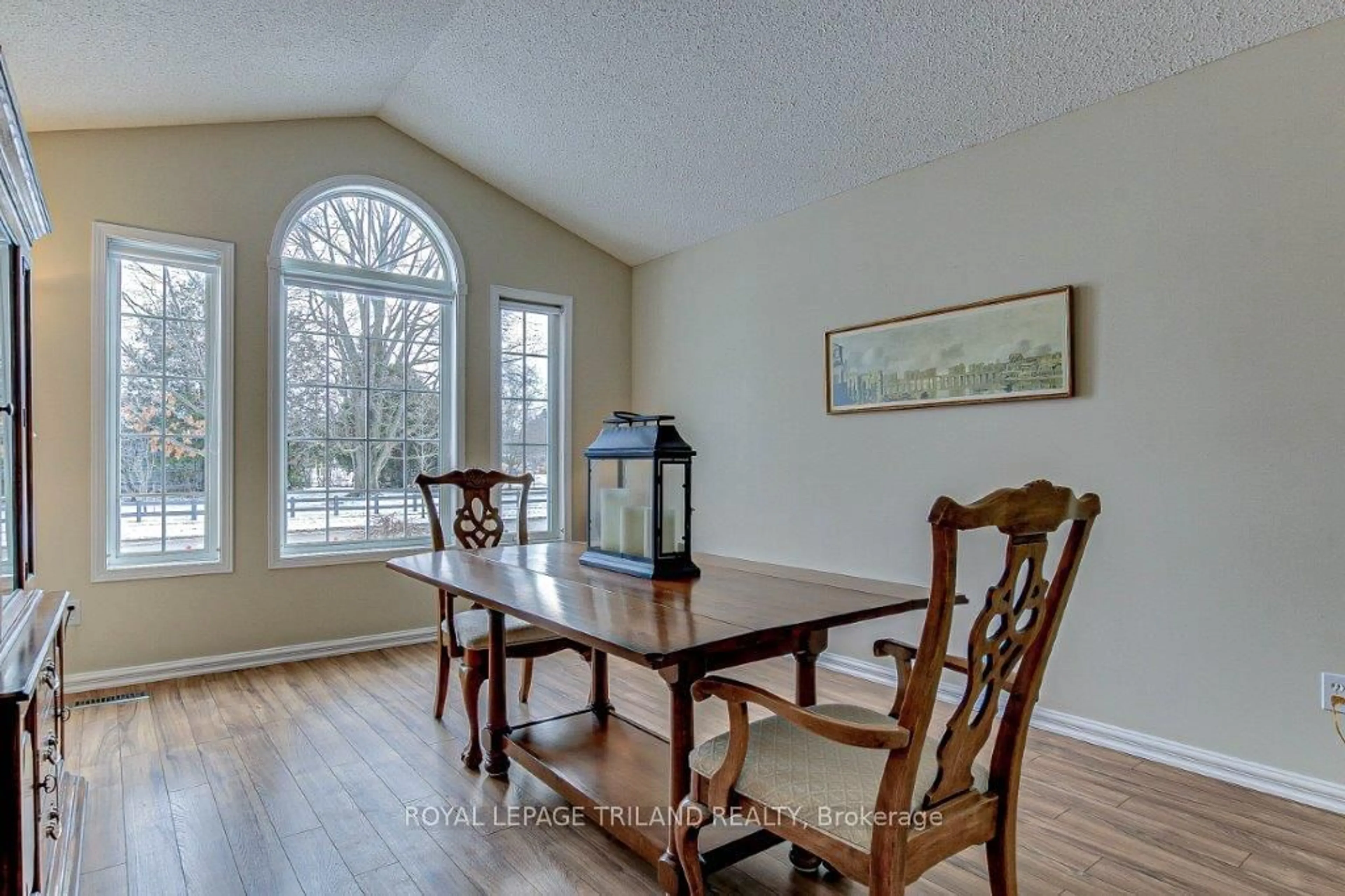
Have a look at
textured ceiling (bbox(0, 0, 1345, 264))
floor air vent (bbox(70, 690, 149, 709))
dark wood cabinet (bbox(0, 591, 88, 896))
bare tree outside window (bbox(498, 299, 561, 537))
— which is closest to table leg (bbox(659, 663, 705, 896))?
dark wood cabinet (bbox(0, 591, 88, 896))

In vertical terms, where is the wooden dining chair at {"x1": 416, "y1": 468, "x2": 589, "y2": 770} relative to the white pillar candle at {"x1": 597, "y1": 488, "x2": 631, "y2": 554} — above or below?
below

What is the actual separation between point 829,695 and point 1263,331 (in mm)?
2246

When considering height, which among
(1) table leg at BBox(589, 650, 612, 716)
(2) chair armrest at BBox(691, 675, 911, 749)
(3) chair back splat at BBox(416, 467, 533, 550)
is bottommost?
(1) table leg at BBox(589, 650, 612, 716)

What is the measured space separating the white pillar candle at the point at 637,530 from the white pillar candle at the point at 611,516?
0.02 m

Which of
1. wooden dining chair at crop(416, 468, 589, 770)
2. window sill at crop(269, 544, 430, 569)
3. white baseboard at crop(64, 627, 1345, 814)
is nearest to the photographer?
white baseboard at crop(64, 627, 1345, 814)

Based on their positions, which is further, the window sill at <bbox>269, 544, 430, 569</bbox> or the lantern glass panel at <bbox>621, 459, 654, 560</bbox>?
the window sill at <bbox>269, 544, 430, 569</bbox>

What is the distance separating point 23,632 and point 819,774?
1849 millimetres

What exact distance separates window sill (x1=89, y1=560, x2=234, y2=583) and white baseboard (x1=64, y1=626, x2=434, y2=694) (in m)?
0.43

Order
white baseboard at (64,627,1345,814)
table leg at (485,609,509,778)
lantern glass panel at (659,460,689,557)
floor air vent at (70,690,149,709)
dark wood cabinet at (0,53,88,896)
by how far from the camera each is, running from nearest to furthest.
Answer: dark wood cabinet at (0,53,88,896), lantern glass panel at (659,460,689,557), white baseboard at (64,627,1345,814), table leg at (485,609,509,778), floor air vent at (70,690,149,709)

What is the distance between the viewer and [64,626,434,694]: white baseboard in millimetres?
3488

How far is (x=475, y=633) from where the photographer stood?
2.81 meters

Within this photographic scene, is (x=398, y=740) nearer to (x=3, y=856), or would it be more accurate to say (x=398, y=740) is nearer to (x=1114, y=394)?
(x=3, y=856)

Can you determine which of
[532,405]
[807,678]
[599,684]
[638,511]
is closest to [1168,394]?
[807,678]

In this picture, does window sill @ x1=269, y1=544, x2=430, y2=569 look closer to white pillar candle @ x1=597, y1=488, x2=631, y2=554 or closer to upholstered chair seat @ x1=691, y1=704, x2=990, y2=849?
white pillar candle @ x1=597, y1=488, x2=631, y2=554
